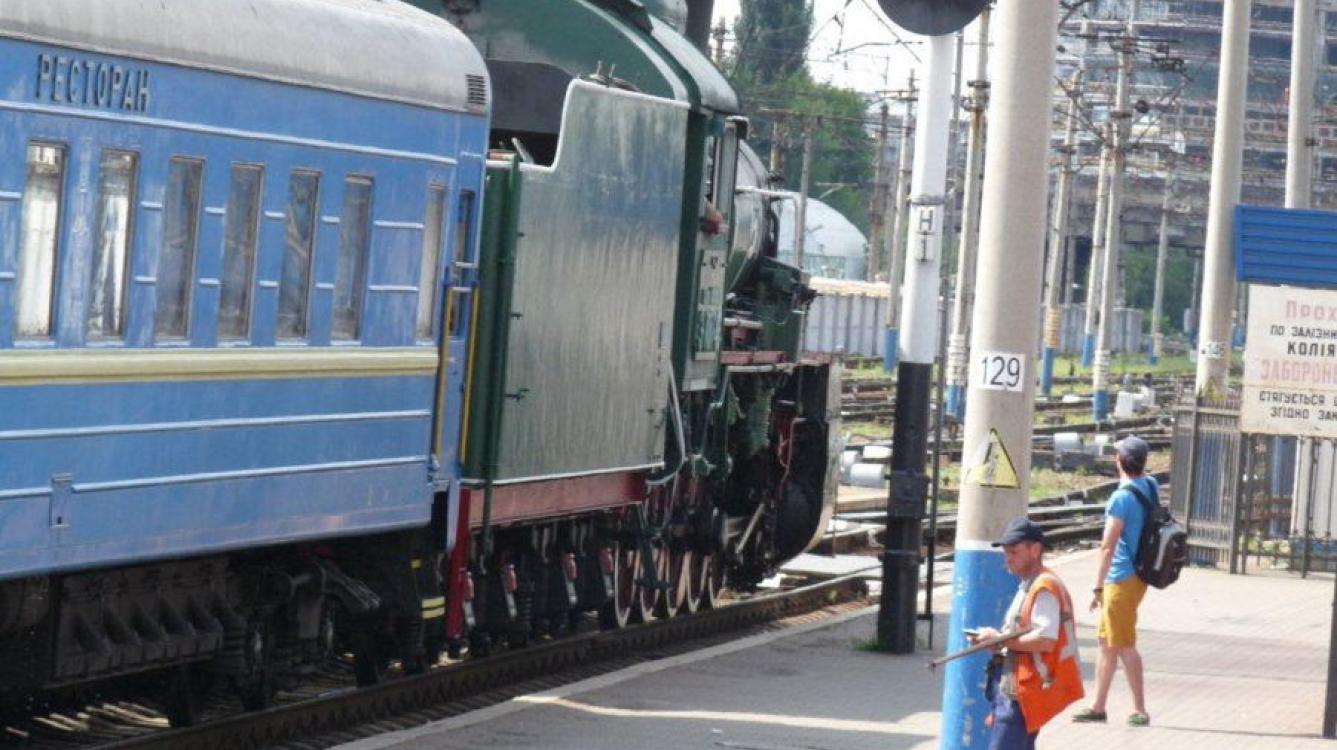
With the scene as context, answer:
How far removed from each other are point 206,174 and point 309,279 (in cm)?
110

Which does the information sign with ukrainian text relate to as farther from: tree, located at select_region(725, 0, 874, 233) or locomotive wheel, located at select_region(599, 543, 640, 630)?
tree, located at select_region(725, 0, 874, 233)

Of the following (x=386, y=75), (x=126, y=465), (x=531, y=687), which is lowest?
(x=531, y=687)

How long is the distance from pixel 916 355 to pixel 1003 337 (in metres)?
5.51

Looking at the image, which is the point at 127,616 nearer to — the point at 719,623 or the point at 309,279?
the point at 309,279

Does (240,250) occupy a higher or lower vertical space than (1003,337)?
higher

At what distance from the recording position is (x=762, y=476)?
19750 millimetres

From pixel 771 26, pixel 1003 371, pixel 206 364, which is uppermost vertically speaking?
pixel 771 26

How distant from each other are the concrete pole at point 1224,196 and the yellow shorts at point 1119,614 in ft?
51.6

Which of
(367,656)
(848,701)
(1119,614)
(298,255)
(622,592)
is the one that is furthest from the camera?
(622,592)

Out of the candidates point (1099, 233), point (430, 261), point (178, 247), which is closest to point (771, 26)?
point (1099, 233)

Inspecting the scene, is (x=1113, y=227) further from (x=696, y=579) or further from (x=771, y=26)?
(x=771, y=26)

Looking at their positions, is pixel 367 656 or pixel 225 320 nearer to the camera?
pixel 225 320

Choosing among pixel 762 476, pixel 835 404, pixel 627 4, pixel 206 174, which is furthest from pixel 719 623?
pixel 206 174

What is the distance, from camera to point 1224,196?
3011cm
